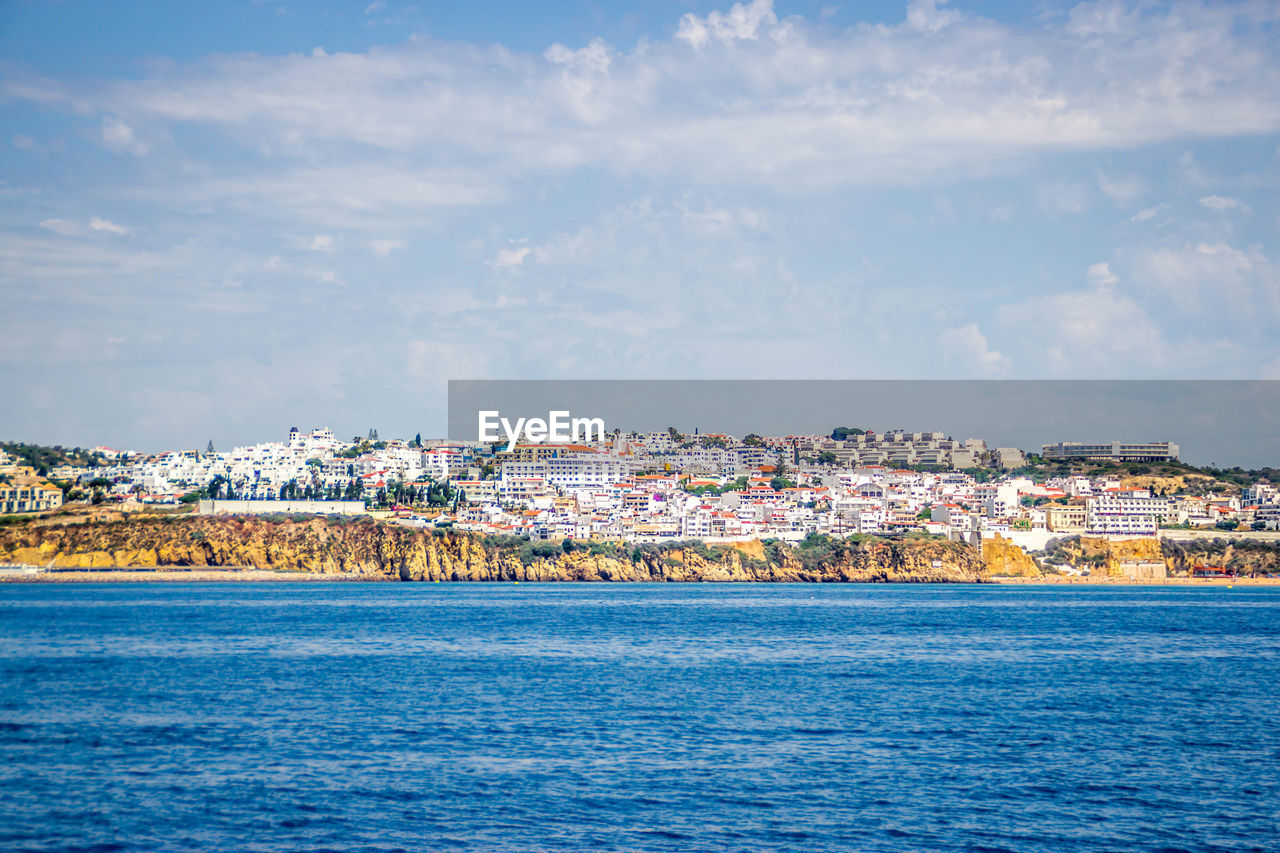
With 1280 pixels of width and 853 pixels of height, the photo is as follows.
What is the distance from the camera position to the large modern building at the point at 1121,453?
146250mm

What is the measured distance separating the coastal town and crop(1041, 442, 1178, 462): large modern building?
23cm

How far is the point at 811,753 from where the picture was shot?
1614 centimetres

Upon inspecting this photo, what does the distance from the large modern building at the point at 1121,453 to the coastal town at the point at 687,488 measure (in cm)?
23

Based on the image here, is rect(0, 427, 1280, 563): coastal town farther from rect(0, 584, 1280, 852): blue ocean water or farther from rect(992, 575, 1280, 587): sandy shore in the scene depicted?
rect(0, 584, 1280, 852): blue ocean water

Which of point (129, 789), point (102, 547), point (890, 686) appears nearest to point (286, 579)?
point (102, 547)

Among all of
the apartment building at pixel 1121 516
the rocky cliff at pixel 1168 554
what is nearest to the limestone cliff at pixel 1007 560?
the rocky cliff at pixel 1168 554

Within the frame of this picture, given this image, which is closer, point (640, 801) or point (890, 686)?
point (640, 801)

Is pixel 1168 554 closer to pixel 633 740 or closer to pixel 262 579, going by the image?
pixel 262 579

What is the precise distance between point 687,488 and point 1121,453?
64483 millimetres

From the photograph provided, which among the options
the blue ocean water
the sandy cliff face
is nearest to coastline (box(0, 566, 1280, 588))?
the sandy cliff face

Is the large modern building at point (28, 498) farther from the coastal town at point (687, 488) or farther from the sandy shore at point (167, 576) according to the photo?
the sandy shore at point (167, 576)

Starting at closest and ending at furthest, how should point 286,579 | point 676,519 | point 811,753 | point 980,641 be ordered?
point 811,753 → point 980,641 → point 286,579 → point 676,519

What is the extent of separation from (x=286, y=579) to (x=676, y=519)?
1154 inches

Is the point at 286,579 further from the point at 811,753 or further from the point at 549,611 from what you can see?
the point at 811,753
